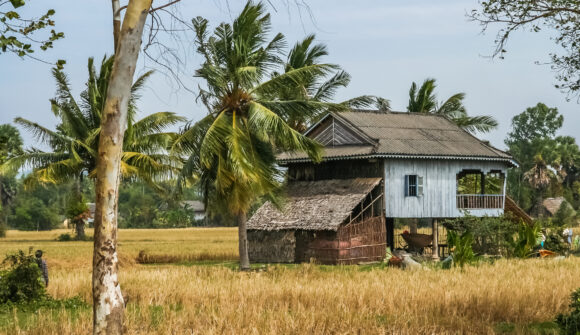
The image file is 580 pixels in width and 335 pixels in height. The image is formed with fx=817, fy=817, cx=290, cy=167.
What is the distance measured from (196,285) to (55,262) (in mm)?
13662

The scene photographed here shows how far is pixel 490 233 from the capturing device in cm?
3131

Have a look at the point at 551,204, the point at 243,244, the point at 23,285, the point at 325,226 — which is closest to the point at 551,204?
the point at 551,204

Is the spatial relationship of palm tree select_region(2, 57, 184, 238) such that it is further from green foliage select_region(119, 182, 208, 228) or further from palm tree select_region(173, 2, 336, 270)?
green foliage select_region(119, 182, 208, 228)

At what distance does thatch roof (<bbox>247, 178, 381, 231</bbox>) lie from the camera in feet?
97.2

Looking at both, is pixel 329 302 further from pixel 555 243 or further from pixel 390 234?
pixel 390 234

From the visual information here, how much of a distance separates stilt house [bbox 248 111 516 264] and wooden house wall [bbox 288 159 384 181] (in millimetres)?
40

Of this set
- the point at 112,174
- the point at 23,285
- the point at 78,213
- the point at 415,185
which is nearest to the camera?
the point at 112,174

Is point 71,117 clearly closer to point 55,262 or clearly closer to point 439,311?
point 55,262

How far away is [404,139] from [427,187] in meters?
2.10

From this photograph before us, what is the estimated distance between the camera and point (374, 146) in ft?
101

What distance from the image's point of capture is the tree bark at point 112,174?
984 centimetres

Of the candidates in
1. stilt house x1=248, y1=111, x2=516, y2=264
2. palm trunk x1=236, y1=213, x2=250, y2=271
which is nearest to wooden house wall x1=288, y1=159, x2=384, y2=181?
stilt house x1=248, y1=111, x2=516, y2=264

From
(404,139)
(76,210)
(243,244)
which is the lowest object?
(243,244)

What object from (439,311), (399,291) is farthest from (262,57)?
(439,311)
